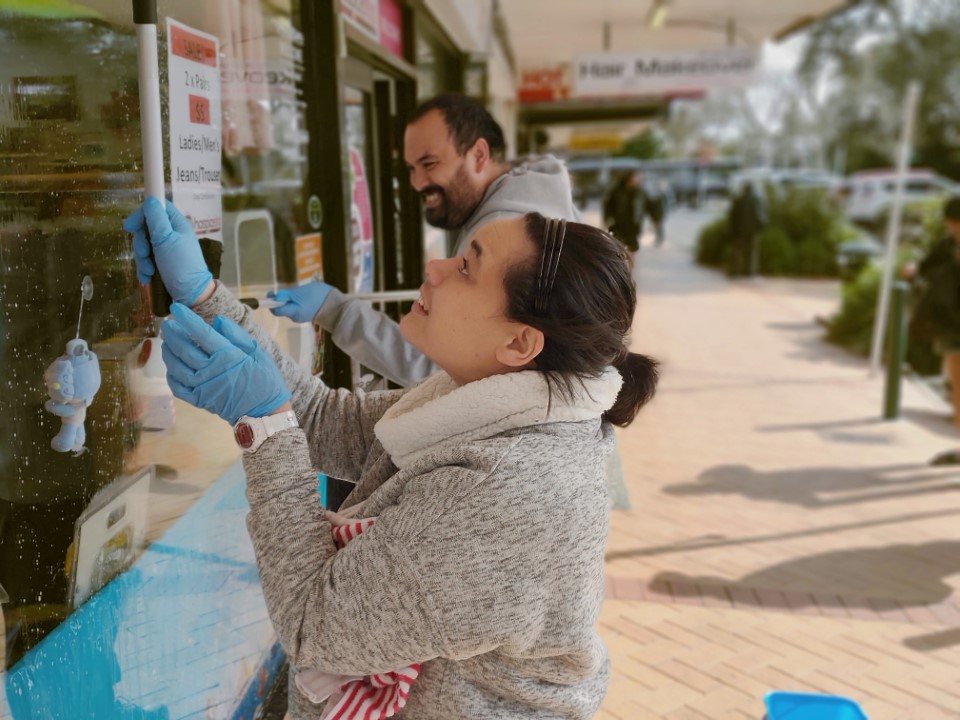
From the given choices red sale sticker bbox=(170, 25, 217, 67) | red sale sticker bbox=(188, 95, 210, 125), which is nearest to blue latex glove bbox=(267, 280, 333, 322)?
red sale sticker bbox=(188, 95, 210, 125)

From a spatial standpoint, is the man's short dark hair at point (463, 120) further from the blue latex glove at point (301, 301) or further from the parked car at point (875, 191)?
the parked car at point (875, 191)

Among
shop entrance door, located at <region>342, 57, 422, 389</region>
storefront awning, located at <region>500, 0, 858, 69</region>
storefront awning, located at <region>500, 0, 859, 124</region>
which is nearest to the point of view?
shop entrance door, located at <region>342, 57, 422, 389</region>

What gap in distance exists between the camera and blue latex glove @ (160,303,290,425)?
139 centimetres

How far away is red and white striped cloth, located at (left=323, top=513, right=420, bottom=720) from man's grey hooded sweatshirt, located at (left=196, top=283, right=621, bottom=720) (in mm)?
51

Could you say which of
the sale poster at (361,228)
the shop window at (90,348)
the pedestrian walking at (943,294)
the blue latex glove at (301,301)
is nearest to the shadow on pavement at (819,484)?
the pedestrian walking at (943,294)

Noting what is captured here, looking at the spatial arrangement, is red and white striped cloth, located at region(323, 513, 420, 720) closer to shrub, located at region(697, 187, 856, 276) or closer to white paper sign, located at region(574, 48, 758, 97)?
white paper sign, located at region(574, 48, 758, 97)

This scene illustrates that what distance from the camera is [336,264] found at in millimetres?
3287

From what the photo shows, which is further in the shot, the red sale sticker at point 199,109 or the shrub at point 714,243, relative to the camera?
the shrub at point 714,243

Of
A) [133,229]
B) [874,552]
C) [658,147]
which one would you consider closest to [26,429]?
[133,229]

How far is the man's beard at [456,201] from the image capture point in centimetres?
283

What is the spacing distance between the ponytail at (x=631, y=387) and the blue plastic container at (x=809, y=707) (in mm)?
1324

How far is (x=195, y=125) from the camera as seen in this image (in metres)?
2.04

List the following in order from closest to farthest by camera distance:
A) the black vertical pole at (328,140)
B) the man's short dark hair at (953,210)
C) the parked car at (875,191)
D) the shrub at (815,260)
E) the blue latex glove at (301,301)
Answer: the blue latex glove at (301,301) < the black vertical pole at (328,140) < the man's short dark hair at (953,210) < the shrub at (815,260) < the parked car at (875,191)

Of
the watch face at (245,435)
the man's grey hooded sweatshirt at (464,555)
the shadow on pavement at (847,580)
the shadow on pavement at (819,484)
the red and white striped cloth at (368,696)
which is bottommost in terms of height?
the shadow on pavement at (847,580)
